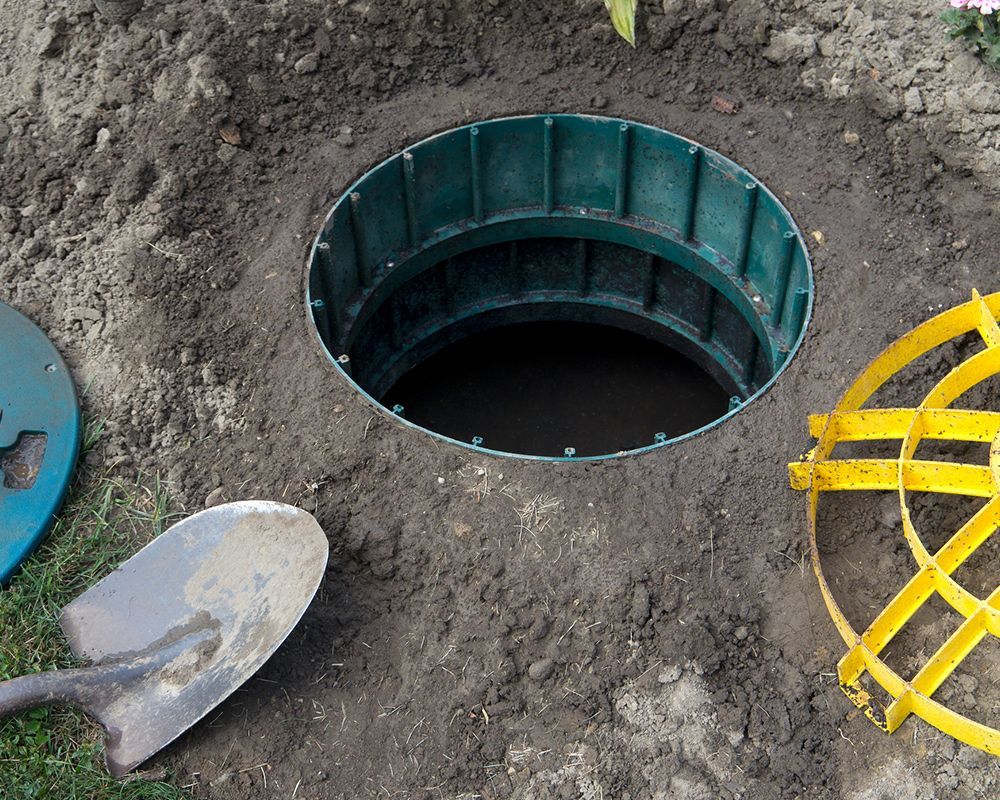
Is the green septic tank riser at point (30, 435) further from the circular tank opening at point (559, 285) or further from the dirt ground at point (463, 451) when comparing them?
the circular tank opening at point (559, 285)

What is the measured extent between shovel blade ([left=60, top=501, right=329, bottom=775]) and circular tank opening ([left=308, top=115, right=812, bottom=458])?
1.02m

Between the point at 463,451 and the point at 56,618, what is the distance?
186 centimetres

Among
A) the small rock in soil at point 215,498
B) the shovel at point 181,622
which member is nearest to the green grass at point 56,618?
the shovel at point 181,622

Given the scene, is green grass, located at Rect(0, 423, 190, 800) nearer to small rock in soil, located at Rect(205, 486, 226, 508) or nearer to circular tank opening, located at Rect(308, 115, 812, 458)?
small rock in soil, located at Rect(205, 486, 226, 508)

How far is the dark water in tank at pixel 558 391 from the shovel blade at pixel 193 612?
2801 millimetres

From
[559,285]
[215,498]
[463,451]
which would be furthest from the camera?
[559,285]

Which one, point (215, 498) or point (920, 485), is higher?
point (920, 485)

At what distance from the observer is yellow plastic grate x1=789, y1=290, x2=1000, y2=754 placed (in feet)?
14.0

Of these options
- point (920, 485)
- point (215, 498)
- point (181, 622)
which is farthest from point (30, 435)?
point (920, 485)

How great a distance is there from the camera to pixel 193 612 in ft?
15.6

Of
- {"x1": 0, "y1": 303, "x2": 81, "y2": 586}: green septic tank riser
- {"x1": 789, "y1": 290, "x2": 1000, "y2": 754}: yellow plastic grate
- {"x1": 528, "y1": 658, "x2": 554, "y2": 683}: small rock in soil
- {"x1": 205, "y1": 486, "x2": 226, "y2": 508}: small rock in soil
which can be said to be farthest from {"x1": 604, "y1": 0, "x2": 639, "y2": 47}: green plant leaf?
{"x1": 0, "y1": 303, "x2": 81, "y2": 586}: green septic tank riser

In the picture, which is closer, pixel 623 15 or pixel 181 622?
pixel 623 15

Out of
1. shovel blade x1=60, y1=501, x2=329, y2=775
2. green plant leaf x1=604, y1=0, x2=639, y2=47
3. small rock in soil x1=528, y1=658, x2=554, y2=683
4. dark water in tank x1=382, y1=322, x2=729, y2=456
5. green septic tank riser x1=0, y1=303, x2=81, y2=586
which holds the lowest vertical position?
dark water in tank x1=382, y1=322, x2=729, y2=456

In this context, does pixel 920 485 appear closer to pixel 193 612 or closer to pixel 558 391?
pixel 193 612
